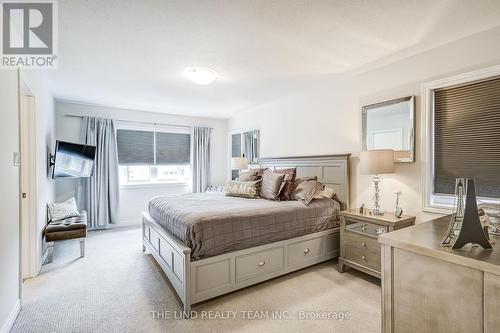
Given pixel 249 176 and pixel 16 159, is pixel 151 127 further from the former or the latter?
pixel 16 159

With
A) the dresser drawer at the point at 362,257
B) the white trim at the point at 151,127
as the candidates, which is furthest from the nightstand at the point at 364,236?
the white trim at the point at 151,127

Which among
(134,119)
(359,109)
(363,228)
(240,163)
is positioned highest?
(134,119)

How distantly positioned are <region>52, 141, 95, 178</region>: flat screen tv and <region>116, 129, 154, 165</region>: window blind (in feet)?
2.65

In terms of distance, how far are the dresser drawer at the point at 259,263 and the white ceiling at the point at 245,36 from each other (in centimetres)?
216

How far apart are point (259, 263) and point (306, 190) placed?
119 centimetres

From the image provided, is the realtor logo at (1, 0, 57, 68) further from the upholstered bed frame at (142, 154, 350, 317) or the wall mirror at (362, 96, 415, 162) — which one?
the wall mirror at (362, 96, 415, 162)

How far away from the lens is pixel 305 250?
284cm

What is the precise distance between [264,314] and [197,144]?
446 cm

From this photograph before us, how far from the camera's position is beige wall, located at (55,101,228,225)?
454 cm

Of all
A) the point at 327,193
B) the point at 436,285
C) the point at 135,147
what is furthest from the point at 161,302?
the point at 135,147

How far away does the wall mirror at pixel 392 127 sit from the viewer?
262cm

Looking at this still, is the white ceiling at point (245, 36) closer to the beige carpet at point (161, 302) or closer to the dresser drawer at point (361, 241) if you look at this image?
the dresser drawer at point (361, 241)

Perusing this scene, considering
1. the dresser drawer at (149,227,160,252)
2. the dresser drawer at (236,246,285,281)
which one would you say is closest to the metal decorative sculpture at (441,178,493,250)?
the dresser drawer at (236,246,285,281)

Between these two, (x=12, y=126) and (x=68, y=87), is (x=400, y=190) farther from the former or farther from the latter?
(x=68, y=87)
